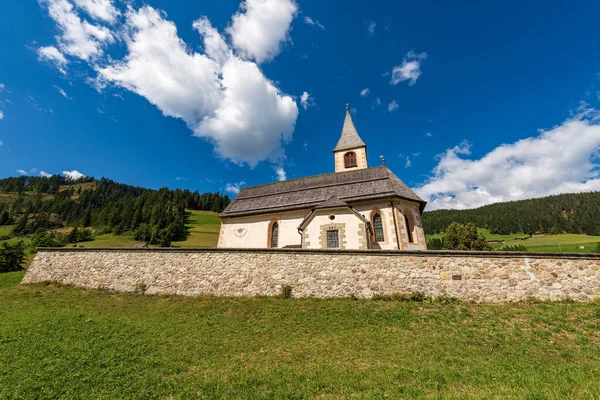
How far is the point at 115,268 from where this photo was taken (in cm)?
1394

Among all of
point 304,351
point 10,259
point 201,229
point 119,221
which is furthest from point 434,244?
point 119,221

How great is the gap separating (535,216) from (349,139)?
103 meters

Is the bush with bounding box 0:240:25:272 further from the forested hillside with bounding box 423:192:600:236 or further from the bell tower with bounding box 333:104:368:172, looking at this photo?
the forested hillside with bounding box 423:192:600:236

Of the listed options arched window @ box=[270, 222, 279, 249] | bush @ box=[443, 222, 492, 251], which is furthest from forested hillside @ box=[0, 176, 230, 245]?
bush @ box=[443, 222, 492, 251]

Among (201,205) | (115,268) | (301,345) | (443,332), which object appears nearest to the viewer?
(301,345)

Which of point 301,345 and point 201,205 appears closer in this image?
point 301,345

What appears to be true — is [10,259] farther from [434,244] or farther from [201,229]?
[434,244]

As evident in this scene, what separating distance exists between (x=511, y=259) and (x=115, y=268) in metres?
19.7

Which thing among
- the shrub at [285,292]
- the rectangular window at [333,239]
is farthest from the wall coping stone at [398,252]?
the rectangular window at [333,239]

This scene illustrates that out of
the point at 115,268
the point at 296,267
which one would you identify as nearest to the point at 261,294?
the point at 296,267

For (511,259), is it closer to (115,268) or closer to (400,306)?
(400,306)

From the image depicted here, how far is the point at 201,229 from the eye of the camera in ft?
214

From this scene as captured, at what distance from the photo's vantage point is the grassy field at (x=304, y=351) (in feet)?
15.6

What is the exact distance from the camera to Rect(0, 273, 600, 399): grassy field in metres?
4.75
